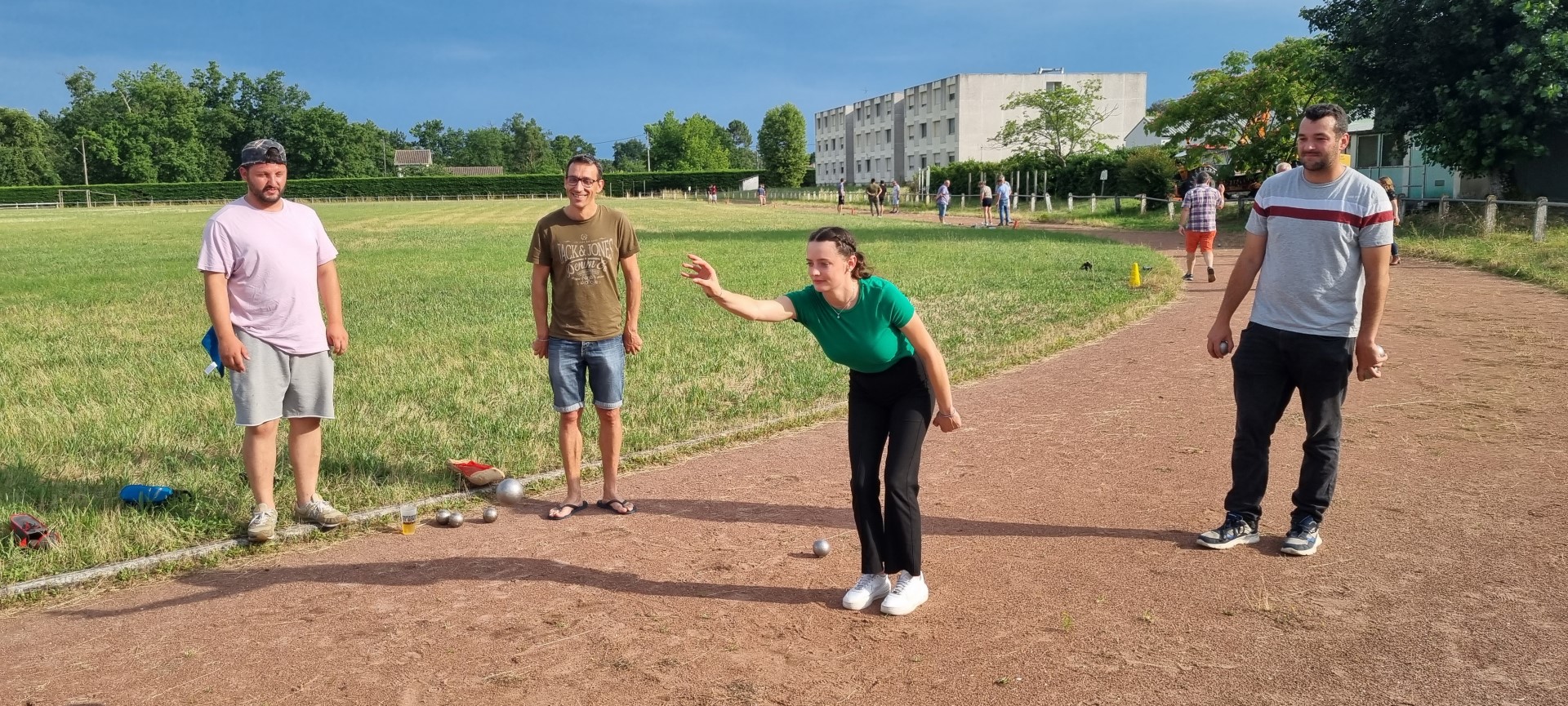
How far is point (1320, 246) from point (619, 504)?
12.6ft

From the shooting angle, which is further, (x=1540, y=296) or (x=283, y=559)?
(x=1540, y=296)

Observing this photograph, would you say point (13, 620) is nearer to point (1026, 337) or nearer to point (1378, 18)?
point (1026, 337)

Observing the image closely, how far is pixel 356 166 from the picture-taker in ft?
362

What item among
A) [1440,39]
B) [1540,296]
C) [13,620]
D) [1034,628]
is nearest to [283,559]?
[13,620]

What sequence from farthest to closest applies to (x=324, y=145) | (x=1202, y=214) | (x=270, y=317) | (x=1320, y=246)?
(x=324, y=145), (x=1202, y=214), (x=270, y=317), (x=1320, y=246)

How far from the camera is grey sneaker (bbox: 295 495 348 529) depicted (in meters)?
5.89

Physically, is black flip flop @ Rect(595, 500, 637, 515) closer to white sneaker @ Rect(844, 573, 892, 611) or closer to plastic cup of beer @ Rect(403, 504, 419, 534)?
plastic cup of beer @ Rect(403, 504, 419, 534)

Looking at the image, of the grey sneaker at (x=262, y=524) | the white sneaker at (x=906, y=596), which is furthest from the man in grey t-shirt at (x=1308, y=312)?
the grey sneaker at (x=262, y=524)

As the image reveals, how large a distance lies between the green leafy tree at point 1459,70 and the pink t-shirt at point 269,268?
23941mm

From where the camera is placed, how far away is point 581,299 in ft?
19.2

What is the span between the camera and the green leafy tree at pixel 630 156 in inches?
7126

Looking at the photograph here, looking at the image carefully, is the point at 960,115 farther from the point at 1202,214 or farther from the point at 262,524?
the point at 262,524

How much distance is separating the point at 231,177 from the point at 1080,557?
394ft

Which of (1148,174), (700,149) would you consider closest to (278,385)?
(1148,174)
